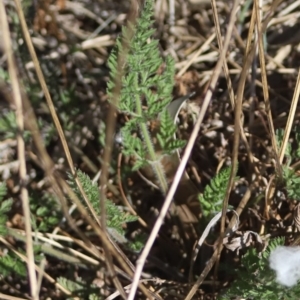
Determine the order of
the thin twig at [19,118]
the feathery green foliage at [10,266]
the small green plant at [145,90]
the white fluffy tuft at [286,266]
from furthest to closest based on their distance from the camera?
the feathery green foliage at [10,266], the small green plant at [145,90], the white fluffy tuft at [286,266], the thin twig at [19,118]

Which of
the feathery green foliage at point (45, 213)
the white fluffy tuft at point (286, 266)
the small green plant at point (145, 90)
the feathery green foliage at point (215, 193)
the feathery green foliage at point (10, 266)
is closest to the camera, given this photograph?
the white fluffy tuft at point (286, 266)

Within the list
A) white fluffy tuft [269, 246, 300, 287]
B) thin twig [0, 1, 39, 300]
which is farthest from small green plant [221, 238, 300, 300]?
thin twig [0, 1, 39, 300]

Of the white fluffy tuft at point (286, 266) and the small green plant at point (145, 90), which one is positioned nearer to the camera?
the white fluffy tuft at point (286, 266)

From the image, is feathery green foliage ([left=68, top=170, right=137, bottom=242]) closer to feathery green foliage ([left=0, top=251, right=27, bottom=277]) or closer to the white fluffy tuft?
feathery green foliage ([left=0, top=251, right=27, bottom=277])

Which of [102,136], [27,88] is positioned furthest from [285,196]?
[27,88]

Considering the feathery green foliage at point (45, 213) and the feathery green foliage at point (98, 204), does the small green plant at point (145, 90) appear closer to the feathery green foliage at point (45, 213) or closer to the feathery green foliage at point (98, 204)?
the feathery green foliage at point (98, 204)

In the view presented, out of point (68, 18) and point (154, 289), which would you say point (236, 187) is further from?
point (68, 18)

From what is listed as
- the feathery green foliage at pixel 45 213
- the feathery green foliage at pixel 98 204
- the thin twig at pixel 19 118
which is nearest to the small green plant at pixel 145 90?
the feathery green foliage at pixel 98 204

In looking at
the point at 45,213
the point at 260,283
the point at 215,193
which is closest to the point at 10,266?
the point at 45,213
